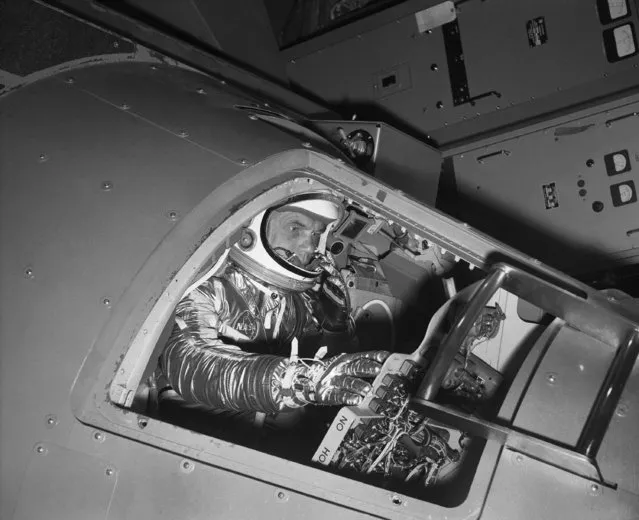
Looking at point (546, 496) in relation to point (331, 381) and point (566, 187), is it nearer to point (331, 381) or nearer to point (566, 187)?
point (331, 381)

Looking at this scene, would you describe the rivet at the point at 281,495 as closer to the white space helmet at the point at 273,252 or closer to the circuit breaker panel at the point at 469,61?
the white space helmet at the point at 273,252

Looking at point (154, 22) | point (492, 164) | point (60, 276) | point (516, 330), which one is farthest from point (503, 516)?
point (154, 22)

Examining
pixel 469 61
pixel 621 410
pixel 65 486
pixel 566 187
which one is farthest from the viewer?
pixel 469 61

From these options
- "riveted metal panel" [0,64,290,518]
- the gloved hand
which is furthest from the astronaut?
"riveted metal panel" [0,64,290,518]

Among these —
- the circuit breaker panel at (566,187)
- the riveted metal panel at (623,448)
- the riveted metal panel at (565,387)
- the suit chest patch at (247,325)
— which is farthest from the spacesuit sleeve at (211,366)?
the circuit breaker panel at (566,187)

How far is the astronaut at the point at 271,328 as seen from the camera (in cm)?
228

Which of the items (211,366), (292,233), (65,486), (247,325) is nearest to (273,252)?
(292,233)

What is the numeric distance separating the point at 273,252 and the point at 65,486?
144cm

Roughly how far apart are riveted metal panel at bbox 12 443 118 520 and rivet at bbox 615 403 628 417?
1346 mm

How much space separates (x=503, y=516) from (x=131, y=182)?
1435mm

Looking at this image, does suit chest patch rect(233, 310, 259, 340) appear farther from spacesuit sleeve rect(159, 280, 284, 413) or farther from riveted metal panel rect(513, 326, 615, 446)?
riveted metal panel rect(513, 326, 615, 446)

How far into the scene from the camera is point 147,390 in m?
2.29

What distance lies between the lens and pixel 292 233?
119 inches

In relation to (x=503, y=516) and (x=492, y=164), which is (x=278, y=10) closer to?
(x=492, y=164)
